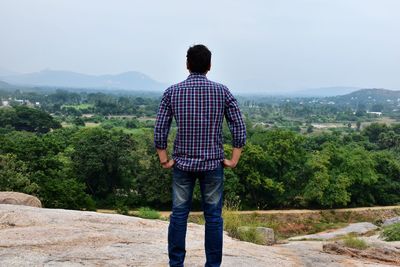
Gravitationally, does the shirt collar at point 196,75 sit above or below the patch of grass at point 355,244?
above

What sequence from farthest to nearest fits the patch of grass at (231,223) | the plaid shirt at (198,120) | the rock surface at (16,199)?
1. the rock surface at (16,199)
2. the patch of grass at (231,223)
3. the plaid shirt at (198,120)

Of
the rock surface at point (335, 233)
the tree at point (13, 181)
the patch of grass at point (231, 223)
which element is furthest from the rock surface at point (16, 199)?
the tree at point (13, 181)

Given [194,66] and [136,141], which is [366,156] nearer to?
[136,141]

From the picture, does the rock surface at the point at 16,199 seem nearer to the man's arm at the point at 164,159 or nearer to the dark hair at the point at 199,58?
the man's arm at the point at 164,159

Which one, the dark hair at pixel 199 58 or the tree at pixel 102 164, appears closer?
the dark hair at pixel 199 58

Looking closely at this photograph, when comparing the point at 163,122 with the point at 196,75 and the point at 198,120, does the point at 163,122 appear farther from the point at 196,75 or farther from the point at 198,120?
the point at 196,75

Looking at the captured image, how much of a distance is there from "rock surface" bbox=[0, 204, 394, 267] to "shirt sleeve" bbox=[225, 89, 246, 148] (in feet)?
6.86

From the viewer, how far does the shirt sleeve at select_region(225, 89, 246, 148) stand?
484 cm

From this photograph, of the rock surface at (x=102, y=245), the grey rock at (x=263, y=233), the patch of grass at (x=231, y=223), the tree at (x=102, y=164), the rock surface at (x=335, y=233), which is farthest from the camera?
the tree at (x=102, y=164)

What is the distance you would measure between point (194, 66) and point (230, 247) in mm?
3439

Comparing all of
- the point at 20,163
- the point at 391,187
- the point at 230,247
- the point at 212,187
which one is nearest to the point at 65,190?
the point at 20,163

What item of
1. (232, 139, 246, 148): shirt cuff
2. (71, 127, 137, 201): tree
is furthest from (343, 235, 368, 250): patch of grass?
(71, 127, 137, 201): tree

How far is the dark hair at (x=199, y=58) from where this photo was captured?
4848mm


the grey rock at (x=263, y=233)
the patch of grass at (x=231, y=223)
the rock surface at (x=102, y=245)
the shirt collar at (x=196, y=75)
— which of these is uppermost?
the shirt collar at (x=196, y=75)
